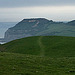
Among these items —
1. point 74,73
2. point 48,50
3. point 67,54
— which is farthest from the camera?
point 48,50

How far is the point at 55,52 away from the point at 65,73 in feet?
116

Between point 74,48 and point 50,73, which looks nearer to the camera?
point 50,73

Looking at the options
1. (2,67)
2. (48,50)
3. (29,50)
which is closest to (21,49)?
(29,50)

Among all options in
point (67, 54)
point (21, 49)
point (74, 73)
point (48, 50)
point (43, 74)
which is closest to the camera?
point (43, 74)

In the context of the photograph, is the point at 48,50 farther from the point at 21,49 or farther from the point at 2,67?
the point at 2,67

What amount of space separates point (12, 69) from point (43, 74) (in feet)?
14.0

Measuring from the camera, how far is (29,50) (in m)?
66.8

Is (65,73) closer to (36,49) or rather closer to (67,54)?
(67,54)

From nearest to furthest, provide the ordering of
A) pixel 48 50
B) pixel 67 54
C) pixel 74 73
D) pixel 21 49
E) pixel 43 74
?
pixel 43 74, pixel 74 73, pixel 67 54, pixel 48 50, pixel 21 49

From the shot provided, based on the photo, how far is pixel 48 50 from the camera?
63.1 meters

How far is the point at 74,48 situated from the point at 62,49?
3.86m

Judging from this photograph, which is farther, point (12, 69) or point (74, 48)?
point (74, 48)

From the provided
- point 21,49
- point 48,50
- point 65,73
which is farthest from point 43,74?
point 21,49

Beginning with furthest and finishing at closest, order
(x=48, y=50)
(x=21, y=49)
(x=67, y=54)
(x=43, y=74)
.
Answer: (x=21, y=49), (x=48, y=50), (x=67, y=54), (x=43, y=74)
